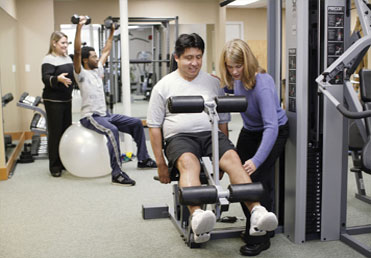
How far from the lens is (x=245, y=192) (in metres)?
2.19

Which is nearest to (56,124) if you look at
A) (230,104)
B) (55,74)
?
(55,74)

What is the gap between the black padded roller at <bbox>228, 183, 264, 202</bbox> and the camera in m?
2.18

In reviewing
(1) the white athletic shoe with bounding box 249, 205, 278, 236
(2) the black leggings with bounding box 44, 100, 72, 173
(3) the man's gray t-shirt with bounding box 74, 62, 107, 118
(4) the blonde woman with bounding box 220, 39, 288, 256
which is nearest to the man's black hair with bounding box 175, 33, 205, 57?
(4) the blonde woman with bounding box 220, 39, 288, 256

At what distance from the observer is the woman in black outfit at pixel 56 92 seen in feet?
15.0

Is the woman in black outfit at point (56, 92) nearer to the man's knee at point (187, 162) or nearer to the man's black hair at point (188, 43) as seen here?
the man's black hair at point (188, 43)

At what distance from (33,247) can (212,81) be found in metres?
1.51

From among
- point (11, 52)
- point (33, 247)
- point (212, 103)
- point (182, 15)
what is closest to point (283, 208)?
point (212, 103)

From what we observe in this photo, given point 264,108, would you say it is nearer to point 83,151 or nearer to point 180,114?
point 180,114

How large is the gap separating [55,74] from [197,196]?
297cm

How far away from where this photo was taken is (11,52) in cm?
646

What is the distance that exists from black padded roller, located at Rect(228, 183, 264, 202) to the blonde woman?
25cm

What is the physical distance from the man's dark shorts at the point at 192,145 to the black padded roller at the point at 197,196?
1.22 ft

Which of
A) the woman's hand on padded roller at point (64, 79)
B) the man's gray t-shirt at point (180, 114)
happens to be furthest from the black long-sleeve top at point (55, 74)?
the man's gray t-shirt at point (180, 114)

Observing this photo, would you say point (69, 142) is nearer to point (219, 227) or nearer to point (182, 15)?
point (219, 227)
